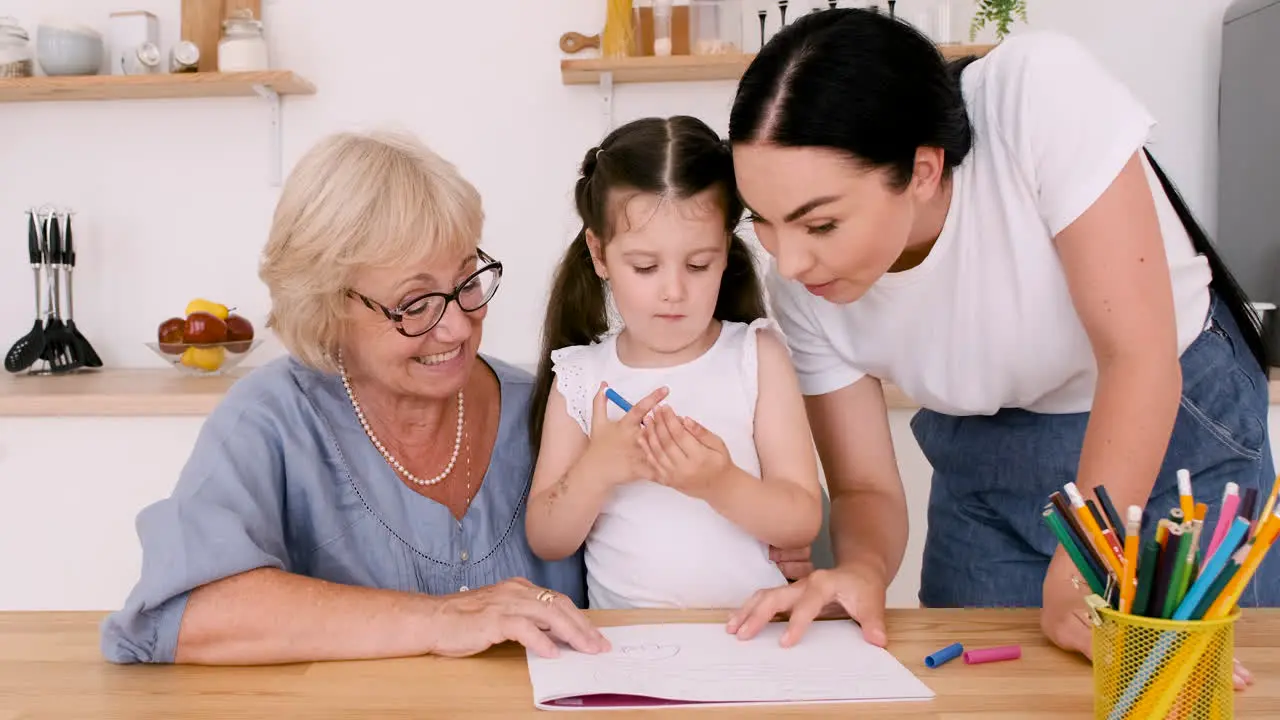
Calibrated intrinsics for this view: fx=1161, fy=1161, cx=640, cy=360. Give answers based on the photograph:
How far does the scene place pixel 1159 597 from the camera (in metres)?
0.80

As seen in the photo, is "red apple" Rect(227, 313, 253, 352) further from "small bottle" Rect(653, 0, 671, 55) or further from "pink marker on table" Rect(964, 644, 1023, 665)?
"pink marker on table" Rect(964, 644, 1023, 665)

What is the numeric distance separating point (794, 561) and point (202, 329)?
184 centimetres

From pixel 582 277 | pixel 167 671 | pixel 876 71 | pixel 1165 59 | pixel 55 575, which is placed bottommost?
pixel 55 575

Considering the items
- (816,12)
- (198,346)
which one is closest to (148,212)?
(198,346)

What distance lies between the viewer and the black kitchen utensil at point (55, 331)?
288cm

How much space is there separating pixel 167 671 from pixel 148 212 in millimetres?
2287

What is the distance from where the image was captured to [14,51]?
9.41ft

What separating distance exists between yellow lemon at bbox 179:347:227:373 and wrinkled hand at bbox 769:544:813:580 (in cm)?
182

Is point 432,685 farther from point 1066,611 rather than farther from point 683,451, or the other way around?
point 1066,611

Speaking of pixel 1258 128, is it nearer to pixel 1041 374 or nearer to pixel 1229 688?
pixel 1041 374

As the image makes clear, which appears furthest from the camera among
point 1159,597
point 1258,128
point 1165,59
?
point 1165,59

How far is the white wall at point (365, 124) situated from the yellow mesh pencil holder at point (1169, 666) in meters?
2.28

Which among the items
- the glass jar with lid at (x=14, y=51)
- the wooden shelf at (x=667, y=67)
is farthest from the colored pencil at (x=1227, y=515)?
the glass jar with lid at (x=14, y=51)

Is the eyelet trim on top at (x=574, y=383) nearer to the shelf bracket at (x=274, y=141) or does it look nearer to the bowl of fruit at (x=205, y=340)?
the bowl of fruit at (x=205, y=340)
